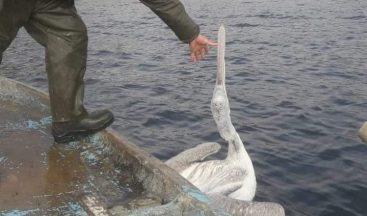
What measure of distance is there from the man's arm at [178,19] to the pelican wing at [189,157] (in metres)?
2.29

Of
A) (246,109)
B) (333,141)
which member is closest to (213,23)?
(246,109)

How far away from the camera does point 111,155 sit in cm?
509

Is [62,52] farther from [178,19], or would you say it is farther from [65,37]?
[178,19]

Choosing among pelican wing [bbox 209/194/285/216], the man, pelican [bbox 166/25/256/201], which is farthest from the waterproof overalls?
pelican wing [bbox 209/194/285/216]

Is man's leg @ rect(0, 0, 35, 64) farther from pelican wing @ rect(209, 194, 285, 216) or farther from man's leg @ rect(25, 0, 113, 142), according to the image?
pelican wing @ rect(209, 194, 285, 216)

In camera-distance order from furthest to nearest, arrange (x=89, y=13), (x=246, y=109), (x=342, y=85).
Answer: (x=89, y=13) < (x=342, y=85) < (x=246, y=109)

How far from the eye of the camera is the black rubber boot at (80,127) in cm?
496

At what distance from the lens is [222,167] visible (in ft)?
21.7

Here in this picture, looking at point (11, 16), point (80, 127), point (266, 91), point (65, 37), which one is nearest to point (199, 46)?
point (65, 37)

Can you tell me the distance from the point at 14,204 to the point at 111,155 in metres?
1.27

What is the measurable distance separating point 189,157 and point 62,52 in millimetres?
2860

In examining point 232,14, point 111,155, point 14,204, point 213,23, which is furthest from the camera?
point 232,14

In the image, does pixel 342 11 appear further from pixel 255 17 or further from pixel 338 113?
pixel 338 113

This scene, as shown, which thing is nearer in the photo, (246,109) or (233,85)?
(246,109)
